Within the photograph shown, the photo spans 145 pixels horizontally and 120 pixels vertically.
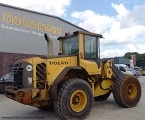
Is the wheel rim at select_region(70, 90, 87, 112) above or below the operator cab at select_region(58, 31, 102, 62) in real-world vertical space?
below

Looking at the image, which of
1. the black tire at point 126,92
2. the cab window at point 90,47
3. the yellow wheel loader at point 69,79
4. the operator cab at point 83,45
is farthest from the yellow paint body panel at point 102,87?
the cab window at point 90,47

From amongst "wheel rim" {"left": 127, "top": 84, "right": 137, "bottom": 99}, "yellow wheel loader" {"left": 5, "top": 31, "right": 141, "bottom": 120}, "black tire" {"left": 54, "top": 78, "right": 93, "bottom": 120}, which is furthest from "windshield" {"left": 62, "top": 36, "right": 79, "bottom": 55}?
"wheel rim" {"left": 127, "top": 84, "right": 137, "bottom": 99}

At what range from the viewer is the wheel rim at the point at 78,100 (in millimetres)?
7943

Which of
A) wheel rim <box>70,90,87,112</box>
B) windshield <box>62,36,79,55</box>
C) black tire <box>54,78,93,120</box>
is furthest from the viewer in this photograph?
windshield <box>62,36,79,55</box>

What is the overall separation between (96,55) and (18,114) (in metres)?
3.53

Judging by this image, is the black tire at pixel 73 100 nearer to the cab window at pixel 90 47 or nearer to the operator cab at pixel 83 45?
the operator cab at pixel 83 45

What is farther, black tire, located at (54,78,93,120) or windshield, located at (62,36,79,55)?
windshield, located at (62,36,79,55)

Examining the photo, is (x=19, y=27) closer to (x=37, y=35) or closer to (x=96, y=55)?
(x=37, y=35)

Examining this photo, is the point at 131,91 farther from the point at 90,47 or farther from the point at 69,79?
the point at 69,79

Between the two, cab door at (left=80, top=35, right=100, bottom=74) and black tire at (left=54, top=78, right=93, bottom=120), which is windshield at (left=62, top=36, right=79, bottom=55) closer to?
cab door at (left=80, top=35, right=100, bottom=74)

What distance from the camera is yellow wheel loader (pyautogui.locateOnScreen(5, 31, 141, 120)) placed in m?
7.63

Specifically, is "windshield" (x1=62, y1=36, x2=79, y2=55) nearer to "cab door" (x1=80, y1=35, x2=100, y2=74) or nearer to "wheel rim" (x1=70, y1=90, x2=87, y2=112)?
"cab door" (x1=80, y1=35, x2=100, y2=74)

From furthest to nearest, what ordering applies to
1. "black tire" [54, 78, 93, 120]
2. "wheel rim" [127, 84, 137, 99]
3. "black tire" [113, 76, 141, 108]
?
"wheel rim" [127, 84, 137, 99] → "black tire" [113, 76, 141, 108] → "black tire" [54, 78, 93, 120]

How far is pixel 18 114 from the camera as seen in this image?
30.4 feet
